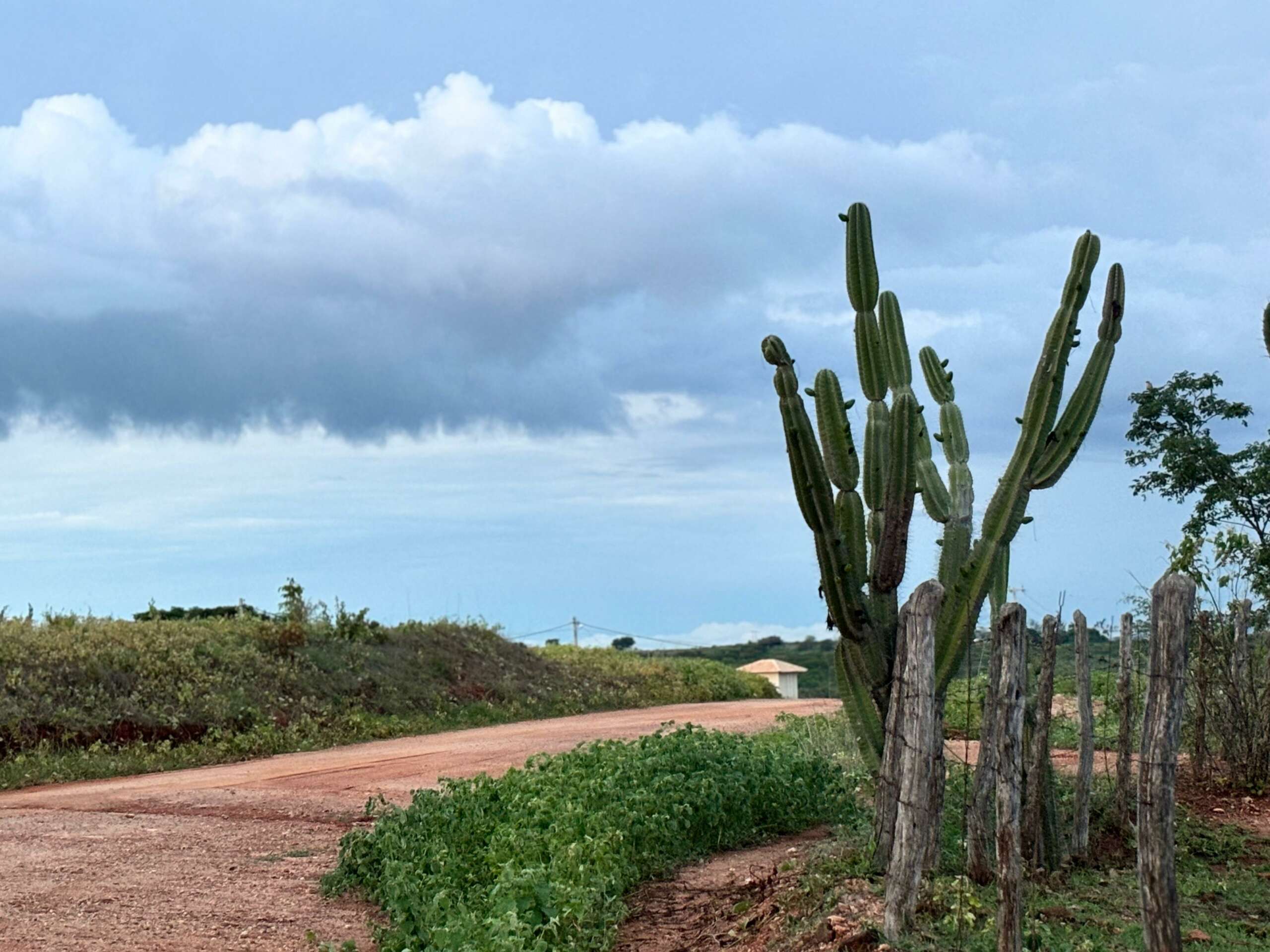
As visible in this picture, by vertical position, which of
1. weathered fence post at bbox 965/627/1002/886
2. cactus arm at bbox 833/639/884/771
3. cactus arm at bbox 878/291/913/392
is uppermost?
cactus arm at bbox 878/291/913/392

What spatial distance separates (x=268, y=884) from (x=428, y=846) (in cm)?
119

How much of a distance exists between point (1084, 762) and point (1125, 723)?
3.06 feet

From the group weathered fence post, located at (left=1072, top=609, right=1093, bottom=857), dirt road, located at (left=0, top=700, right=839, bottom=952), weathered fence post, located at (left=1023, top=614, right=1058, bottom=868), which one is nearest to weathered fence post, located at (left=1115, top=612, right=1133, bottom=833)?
weathered fence post, located at (left=1072, top=609, right=1093, bottom=857)

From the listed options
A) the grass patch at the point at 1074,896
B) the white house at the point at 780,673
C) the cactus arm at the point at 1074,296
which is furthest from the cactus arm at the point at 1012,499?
the white house at the point at 780,673

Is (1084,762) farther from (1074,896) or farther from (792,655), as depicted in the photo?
(792,655)

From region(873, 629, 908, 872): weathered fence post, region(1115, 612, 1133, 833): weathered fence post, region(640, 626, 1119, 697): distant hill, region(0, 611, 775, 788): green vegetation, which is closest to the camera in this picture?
region(873, 629, 908, 872): weathered fence post

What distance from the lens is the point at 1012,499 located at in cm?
777

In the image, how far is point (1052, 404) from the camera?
7.85 meters

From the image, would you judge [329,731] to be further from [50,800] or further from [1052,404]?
[1052,404]

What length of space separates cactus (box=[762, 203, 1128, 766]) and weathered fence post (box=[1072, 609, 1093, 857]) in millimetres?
879

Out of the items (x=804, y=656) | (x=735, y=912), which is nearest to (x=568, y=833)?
(x=735, y=912)

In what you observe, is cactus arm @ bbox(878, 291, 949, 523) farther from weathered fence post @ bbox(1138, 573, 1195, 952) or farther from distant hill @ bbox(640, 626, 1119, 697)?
distant hill @ bbox(640, 626, 1119, 697)

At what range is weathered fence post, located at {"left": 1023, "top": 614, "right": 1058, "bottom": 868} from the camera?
753cm

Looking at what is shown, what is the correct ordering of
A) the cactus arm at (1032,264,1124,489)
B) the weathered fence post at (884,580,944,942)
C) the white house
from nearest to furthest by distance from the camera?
the weathered fence post at (884,580,944,942)
the cactus arm at (1032,264,1124,489)
the white house
